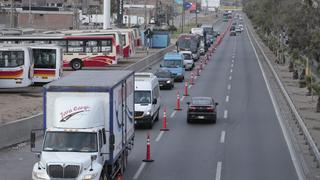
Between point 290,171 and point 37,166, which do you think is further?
→ point 290,171

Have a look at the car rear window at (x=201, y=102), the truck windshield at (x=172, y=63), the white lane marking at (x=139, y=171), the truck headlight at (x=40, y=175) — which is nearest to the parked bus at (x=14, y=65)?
the car rear window at (x=201, y=102)

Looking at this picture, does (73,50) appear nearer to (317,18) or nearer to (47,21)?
(317,18)

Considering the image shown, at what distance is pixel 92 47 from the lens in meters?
62.7

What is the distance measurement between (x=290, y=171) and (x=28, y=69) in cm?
2478

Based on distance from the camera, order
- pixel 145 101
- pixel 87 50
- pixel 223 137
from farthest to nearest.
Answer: pixel 87 50 < pixel 145 101 < pixel 223 137

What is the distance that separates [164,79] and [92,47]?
13052mm

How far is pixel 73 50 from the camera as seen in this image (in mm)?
62594

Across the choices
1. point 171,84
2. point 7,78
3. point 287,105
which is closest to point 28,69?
point 7,78

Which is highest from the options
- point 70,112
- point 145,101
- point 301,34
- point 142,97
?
point 301,34

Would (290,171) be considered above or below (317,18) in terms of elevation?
below

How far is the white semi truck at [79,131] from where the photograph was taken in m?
17.9

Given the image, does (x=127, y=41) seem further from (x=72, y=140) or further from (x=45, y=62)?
(x=72, y=140)

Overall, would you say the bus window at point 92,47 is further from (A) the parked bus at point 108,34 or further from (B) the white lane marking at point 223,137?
(B) the white lane marking at point 223,137

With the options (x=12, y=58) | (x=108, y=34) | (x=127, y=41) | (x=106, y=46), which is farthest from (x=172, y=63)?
(x=12, y=58)
